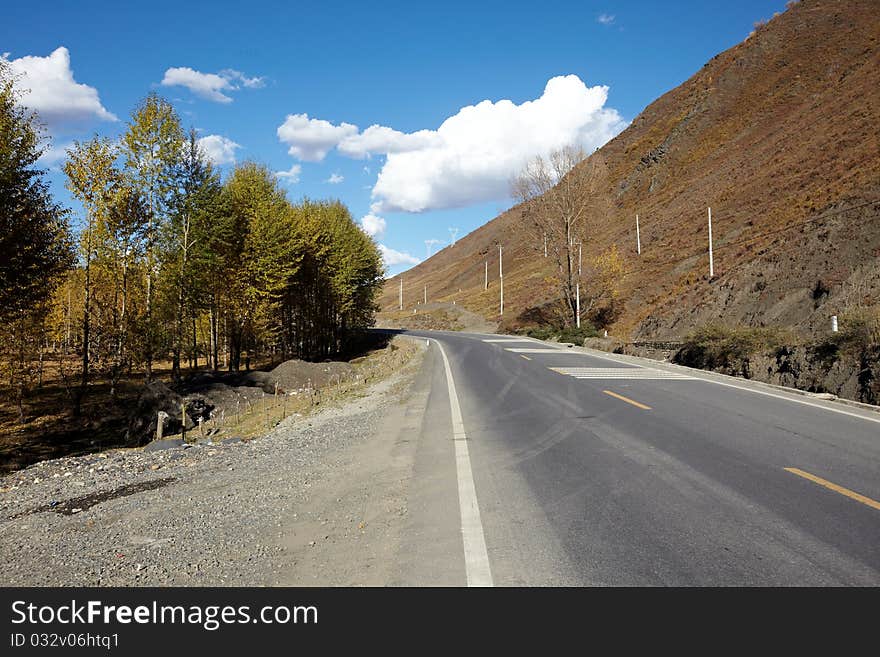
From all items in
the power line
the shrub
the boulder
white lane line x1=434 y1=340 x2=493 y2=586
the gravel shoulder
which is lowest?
the boulder

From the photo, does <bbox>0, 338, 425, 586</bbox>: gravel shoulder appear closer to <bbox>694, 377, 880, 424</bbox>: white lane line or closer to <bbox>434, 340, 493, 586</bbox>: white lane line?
<bbox>434, 340, 493, 586</bbox>: white lane line

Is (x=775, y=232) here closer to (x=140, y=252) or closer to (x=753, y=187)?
(x=753, y=187)

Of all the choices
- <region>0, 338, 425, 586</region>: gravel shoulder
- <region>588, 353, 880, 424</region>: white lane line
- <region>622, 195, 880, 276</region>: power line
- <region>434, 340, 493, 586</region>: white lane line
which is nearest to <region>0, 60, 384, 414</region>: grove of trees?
<region>0, 338, 425, 586</region>: gravel shoulder

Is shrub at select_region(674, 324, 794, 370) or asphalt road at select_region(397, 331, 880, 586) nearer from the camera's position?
asphalt road at select_region(397, 331, 880, 586)

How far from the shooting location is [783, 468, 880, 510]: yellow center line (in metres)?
4.70

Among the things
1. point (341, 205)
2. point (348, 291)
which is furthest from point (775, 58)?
point (348, 291)

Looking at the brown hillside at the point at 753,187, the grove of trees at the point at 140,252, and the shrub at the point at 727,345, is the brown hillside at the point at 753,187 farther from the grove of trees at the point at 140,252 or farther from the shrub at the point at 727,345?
the grove of trees at the point at 140,252

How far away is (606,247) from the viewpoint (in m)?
63.2

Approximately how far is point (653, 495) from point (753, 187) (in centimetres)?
4881

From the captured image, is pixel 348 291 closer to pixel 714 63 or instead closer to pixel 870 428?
pixel 870 428

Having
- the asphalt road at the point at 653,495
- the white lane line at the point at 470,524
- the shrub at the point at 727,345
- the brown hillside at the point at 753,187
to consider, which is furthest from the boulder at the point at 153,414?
the brown hillside at the point at 753,187

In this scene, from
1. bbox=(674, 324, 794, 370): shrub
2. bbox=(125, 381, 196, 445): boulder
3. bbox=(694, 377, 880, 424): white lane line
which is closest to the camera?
bbox=(694, 377, 880, 424): white lane line

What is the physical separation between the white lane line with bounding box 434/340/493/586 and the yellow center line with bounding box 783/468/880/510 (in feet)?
11.4

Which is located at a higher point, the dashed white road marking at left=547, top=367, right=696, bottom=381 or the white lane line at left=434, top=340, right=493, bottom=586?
the dashed white road marking at left=547, top=367, right=696, bottom=381
